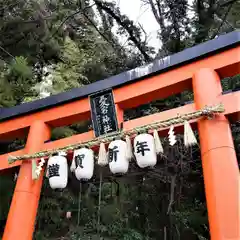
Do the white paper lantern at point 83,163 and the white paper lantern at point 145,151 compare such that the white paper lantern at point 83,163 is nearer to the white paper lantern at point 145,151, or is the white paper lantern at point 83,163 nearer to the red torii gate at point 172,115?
the red torii gate at point 172,115

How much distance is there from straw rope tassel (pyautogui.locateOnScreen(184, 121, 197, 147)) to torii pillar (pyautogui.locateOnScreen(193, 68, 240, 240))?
128 mm

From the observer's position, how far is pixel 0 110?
20.2 ft

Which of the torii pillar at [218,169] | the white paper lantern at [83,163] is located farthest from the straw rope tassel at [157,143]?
the white paper lantern at [83,163]

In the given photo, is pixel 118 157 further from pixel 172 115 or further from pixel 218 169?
pixel 218 169

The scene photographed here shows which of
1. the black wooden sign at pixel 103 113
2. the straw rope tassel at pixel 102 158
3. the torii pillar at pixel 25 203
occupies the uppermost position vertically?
the black wooden sign at pixel 103 113

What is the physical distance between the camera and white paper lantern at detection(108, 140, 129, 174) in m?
4.25

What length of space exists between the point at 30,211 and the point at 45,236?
1864mm

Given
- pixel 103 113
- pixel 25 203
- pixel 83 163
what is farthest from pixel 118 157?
pixel 25 203

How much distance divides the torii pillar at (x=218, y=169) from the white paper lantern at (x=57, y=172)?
2.08 metres

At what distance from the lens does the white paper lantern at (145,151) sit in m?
4.11

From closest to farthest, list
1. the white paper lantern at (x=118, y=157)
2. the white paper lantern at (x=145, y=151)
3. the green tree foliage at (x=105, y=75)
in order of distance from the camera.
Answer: the white paper lantern at (x=145, y=151), the white paper lantern at (x=118, y=157), the green tree foliage at (x=105, y=75)

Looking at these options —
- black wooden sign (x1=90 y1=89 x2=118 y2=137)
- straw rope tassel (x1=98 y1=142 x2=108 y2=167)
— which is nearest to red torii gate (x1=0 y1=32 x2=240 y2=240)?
black wooden sign (x1=90 y1=89 x2=118 y2=137)

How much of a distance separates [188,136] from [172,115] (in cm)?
56

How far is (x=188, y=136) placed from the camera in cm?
398
